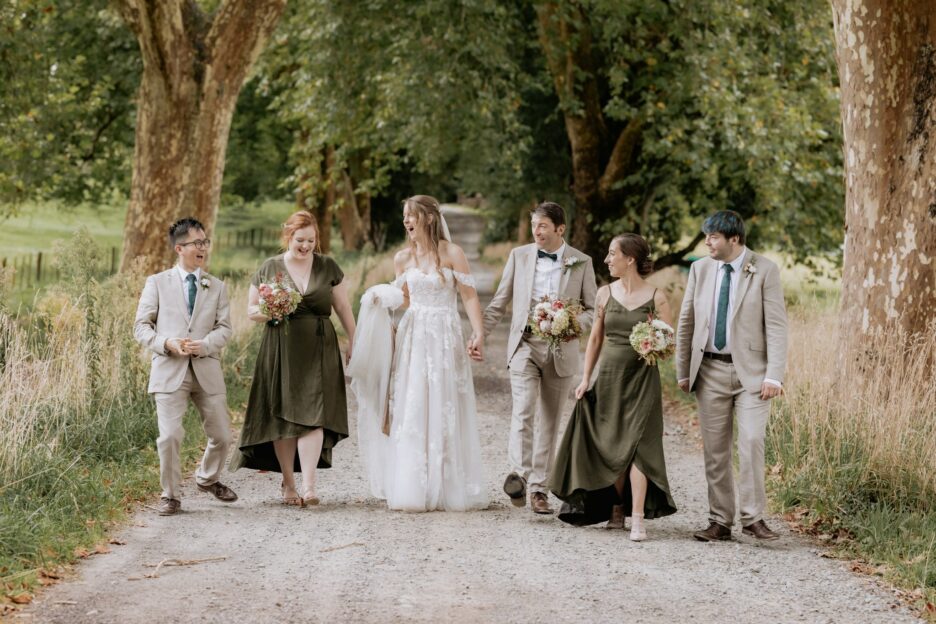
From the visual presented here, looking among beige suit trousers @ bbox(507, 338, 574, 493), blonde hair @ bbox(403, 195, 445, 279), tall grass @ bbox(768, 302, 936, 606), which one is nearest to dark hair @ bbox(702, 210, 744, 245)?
beige suit trousers @ bbox(507, 338, 574, 493)

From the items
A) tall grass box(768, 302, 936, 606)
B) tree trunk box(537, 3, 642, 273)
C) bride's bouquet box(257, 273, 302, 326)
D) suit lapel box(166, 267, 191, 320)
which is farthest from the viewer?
tree trunk box(537, 3, 642, 273)

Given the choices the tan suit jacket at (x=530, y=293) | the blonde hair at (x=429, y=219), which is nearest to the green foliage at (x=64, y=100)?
the blonde hair at (x=429, y=219)

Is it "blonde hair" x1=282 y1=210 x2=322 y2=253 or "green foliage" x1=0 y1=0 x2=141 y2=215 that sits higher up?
"green foliage" x1=0 y1=0 x2=141 y2=215

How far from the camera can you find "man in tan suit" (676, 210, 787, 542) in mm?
7477

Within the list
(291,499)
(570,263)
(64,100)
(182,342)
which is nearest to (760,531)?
(570,263)

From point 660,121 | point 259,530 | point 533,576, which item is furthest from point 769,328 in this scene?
point 660,121

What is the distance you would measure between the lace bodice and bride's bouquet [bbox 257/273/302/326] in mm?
876

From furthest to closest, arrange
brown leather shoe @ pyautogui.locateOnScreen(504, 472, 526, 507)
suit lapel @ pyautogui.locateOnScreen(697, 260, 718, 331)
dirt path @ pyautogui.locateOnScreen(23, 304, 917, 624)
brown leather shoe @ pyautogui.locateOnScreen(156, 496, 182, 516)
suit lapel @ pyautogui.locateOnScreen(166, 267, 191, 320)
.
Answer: brown leather shoe @ pyautogui.locateOnScreen(504, 472, 526, 507), suit lapel @ pyautogui.locateOnScreen(166, 267, 191, 320), brown leather shoe @ pyautogui.locateOnScreen(156, 496, 182, 516), suit lapel @ pyautogui.locateOnScreen(697, 260, 718, 331), dirt path @ pyautogui.locateOnScreen(23, 304, 917, 624)

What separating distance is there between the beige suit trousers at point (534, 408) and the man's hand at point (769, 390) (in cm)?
155

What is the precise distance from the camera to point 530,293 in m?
8.49

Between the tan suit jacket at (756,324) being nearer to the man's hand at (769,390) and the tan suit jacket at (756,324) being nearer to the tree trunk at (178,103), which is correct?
the man's hand at (769,390)

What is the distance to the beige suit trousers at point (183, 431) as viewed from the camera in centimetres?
793

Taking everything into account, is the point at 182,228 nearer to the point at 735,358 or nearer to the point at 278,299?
the point at 278,299

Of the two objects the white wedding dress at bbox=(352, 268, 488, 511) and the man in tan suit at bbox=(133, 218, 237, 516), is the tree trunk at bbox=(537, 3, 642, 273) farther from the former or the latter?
the man in tan suit at bbox=(133, 218, 237, 516)
